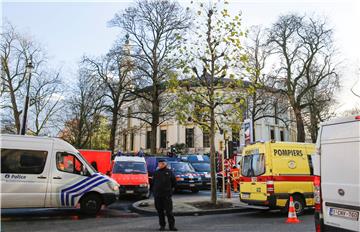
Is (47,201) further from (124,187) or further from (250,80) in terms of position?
(250,80)

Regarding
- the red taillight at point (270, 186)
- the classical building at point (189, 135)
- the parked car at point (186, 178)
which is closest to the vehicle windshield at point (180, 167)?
the parked car at point (186, 178)

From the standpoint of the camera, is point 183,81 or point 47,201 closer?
point 47,201

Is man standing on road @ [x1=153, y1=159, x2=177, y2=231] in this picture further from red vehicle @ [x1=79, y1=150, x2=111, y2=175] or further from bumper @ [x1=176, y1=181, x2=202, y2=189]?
red vehicle @ [x1=79, y1=150, x2=111, y2=175]

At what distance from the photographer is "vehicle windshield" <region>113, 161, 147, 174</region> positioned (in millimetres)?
18344

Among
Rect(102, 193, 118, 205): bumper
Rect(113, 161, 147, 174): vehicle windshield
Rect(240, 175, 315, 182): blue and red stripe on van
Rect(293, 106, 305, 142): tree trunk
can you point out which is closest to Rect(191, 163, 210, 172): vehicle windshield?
Rect(113, 161, 147, 174): vehicle windshield

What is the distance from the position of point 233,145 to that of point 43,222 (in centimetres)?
967

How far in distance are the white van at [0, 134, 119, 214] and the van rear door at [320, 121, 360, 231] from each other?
26.5 feet

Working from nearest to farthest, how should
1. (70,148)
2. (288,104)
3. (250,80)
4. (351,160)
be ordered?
(351,160), (70,148), (250,80), (288,104)

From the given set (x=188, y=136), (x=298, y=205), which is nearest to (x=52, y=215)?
(x=298, y=205)

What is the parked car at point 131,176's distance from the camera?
17.5m

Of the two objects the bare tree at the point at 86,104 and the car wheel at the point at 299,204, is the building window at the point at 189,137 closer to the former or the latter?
the bare tree at the point at 86,104

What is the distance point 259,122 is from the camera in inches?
2830

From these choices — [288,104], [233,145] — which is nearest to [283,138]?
[288,104]

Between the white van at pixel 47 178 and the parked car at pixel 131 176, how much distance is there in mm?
4703
